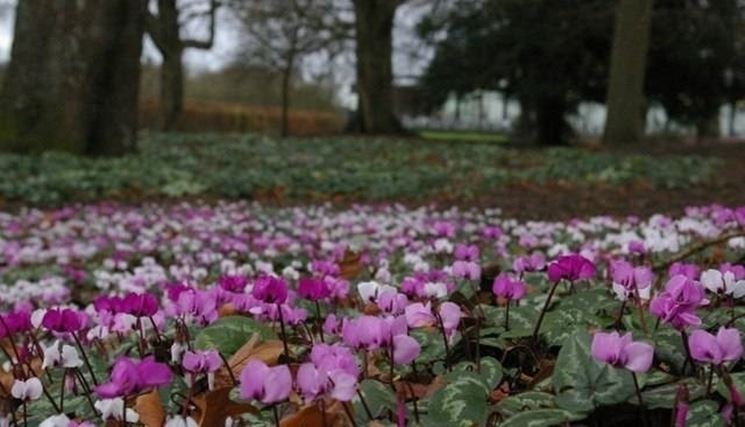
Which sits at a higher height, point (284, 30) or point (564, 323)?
point (284, 30)

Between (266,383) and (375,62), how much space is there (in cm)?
2664

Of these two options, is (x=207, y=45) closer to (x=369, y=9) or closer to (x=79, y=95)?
(x=369, y=9)

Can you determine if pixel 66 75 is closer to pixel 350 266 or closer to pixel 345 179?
pixel 345 179

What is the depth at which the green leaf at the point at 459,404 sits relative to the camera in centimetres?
119

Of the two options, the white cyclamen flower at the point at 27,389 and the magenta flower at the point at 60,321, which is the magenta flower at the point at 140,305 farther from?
the white cyclamen flower at the point at 27,389

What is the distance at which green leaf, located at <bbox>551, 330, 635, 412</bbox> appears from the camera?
3.78 ft

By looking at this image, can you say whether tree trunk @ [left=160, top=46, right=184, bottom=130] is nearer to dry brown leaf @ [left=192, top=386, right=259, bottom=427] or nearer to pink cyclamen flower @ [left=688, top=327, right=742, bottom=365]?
dry brown leaf @ [left=192, top=386, right=259, bottom=427]

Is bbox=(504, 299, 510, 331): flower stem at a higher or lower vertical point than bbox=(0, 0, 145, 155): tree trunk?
lower

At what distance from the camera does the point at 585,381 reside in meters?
1.19

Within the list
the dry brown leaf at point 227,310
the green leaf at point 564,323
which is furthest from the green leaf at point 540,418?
the dry brown leaf at point 227,310

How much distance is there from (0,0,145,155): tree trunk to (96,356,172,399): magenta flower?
11325 mm

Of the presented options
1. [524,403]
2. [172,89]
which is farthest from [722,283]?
[172,89]

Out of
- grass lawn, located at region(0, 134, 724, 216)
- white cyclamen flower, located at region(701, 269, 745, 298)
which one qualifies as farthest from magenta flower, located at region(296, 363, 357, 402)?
grass lawn, located at region(0, 134, 724, 216)

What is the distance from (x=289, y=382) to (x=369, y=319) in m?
0.24
